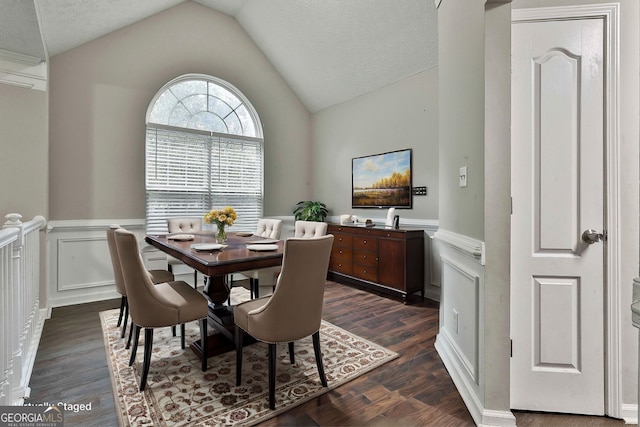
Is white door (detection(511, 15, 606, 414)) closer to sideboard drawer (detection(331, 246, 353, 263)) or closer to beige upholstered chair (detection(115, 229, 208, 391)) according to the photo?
beige upholstered chair (detection(115, 229, 208, 391))

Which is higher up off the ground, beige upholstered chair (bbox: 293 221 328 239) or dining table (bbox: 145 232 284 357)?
beige upholstered chair (bbox: 293 221 328 239)

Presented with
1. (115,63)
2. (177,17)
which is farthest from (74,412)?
(177,17)

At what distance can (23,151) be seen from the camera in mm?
3014

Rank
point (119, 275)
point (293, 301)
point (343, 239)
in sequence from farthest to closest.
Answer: point (343, 239) < point (119, 275) < point (293, 301)

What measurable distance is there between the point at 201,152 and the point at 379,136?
107 inches

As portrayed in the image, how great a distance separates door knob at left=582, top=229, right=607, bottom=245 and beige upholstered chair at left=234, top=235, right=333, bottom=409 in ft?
4.68

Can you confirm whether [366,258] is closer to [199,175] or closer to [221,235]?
[221,235]

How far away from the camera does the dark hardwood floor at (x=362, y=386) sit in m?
1.74

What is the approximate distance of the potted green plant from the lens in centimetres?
545

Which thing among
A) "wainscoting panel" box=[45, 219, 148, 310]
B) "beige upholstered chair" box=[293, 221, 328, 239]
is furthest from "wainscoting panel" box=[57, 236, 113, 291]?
"beige upholstered chair" box=[293, 221, 328, 239]

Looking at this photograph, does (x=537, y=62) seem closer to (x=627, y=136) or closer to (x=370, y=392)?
(x=627, y=136)

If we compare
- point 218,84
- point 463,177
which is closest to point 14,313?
point 463,177

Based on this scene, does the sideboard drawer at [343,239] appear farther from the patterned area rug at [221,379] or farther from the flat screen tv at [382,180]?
the patterned area rug at [221,379]

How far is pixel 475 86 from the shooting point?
74.1 inches
